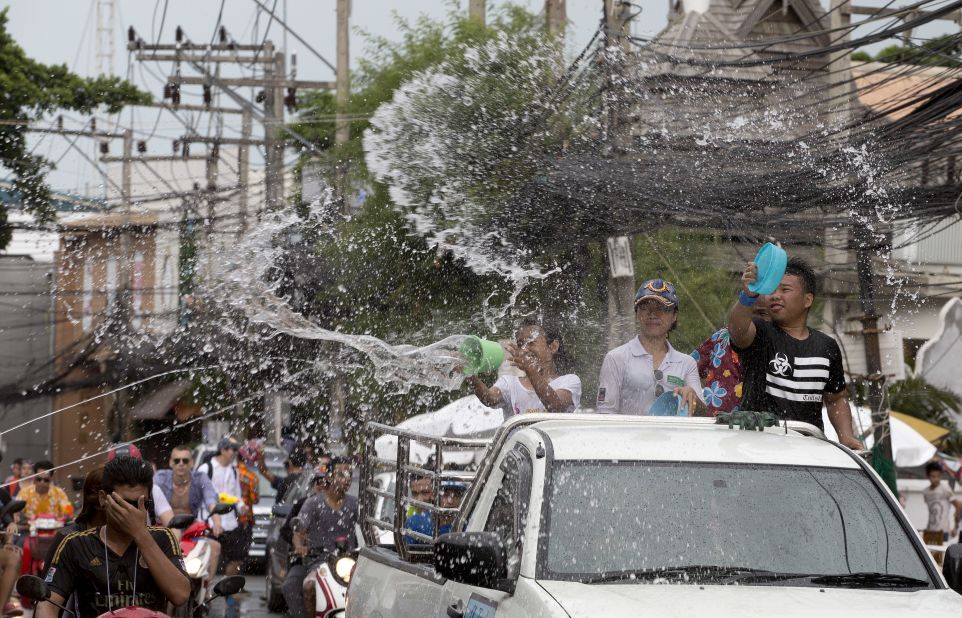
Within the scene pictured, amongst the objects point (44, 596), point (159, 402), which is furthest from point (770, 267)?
point (159, 402)

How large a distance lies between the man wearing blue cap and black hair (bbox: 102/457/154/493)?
2.83m

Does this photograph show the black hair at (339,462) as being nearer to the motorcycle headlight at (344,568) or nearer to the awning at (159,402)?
the motorcycle headlight at (344,568)

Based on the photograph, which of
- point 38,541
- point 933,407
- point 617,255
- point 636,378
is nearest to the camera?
point 636,378

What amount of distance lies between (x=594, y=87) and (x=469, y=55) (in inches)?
198

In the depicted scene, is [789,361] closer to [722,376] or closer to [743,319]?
[743,319]

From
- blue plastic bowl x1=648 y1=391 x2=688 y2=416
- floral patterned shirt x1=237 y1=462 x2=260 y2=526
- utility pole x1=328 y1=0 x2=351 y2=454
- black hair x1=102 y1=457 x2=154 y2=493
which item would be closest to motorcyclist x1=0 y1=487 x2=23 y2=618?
floral patterned shirt x1=237 y1=462 x2=260 y2=526

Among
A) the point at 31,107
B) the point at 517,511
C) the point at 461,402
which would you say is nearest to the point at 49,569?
the point at 517,511

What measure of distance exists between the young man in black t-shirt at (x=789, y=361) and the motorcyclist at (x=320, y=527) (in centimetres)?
376

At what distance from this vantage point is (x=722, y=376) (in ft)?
24.7

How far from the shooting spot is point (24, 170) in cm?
2127

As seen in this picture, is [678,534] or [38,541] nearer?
[678,534]

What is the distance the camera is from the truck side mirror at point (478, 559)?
432 centimetres

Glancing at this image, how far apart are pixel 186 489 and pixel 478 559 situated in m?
8.42

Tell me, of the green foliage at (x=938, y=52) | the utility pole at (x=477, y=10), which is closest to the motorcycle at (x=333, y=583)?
the green foliage at (x=938, y=52)
